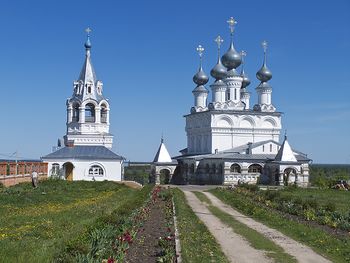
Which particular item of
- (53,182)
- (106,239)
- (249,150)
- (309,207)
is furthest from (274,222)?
(249,150)

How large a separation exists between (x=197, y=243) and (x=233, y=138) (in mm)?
32057

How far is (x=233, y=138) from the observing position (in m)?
41.4

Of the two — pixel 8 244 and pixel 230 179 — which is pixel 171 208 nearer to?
pixel 8 244

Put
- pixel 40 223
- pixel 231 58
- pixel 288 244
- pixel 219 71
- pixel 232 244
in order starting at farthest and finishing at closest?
pixel 219 71
pixel 231 58
pixel 40 223
pixel 288 244
pixel 232 244

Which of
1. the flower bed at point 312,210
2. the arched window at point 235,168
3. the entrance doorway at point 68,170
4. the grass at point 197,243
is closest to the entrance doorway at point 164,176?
the arched window at point 235,168

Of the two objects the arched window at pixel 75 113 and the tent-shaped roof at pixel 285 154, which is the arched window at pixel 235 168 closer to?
the tent-shaped roof at pixel 285 154

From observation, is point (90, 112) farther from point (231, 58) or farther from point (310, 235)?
point (310, 235)

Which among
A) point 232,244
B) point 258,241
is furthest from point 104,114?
point 232,244

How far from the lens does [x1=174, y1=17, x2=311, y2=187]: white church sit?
3700 centimetres

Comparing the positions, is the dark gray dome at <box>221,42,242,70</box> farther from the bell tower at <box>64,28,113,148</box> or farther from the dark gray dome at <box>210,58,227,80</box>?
the bell tower at <box>64,28,113,148</box>

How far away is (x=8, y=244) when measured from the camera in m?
8.03

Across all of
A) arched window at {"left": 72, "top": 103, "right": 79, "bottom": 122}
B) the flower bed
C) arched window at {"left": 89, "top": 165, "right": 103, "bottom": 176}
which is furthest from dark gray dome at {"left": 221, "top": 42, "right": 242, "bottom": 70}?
the flower bed

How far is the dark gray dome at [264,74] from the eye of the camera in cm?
4400

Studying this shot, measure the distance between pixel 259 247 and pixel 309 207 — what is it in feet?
23.2
